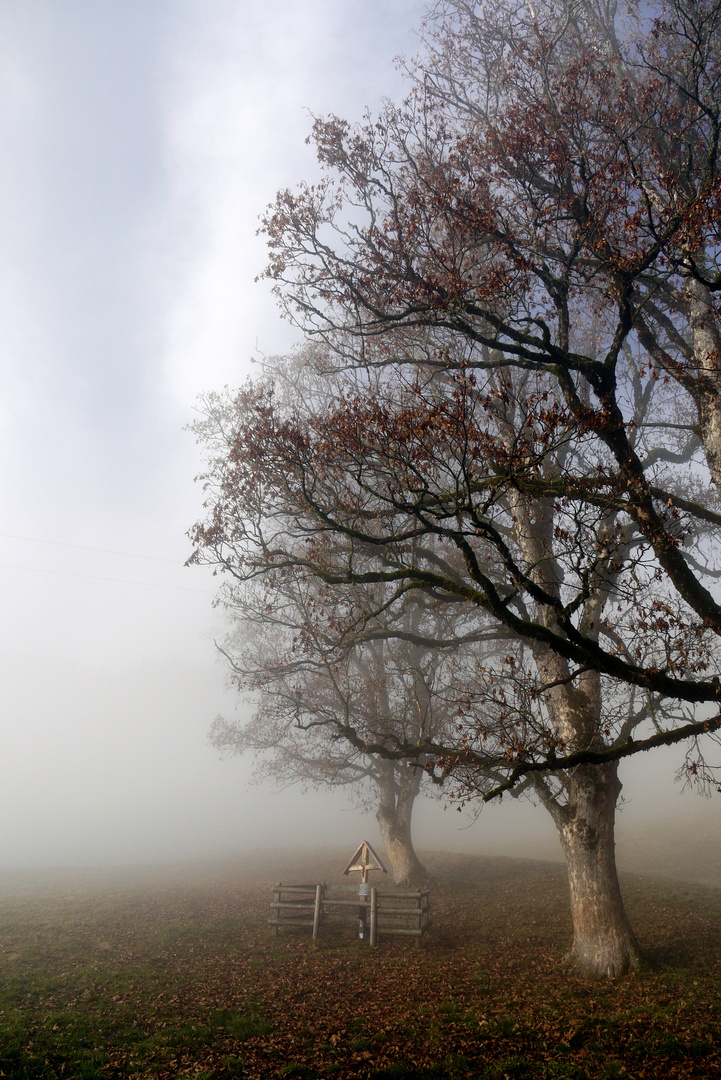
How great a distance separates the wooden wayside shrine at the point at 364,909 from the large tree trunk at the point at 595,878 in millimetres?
4024

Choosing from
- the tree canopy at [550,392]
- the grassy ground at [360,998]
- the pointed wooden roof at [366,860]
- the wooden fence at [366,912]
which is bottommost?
the grassy ground at [360,998]

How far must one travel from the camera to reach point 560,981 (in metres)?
9.88

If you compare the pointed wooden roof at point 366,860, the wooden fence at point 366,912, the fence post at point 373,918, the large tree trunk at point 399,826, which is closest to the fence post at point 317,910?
the wooden fence at point 366,912

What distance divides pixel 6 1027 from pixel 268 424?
30.3 ft

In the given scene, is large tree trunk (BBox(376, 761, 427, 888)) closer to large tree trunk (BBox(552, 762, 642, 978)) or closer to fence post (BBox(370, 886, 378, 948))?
fence post (BBox(370, 886, 378, 948))

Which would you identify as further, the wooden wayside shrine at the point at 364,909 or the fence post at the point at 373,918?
the wooden wayside shrine at the point at 364,909

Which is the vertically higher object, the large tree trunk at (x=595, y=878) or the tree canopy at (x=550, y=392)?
the tree canopy at (x=550, y=392)

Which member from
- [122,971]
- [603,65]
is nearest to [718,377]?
[603,65]

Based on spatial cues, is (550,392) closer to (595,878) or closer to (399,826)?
(595,878)

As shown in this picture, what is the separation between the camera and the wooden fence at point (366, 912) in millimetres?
13586

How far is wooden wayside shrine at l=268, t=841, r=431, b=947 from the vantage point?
13.6 metres

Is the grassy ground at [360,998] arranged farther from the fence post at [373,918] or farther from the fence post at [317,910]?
the fence post at [317,910]

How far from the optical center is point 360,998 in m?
9.70

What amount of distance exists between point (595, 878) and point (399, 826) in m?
11.5
